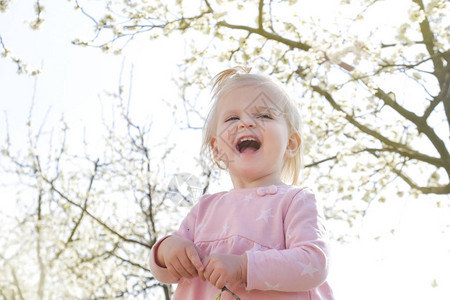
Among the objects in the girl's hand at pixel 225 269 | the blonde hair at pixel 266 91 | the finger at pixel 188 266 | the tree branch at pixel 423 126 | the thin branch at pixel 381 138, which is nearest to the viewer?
the girl's hand at pixel 225 269

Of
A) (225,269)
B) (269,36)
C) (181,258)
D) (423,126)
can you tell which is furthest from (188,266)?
(423,126)

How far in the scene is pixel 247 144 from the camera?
1.44 meters

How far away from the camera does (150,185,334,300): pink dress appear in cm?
113

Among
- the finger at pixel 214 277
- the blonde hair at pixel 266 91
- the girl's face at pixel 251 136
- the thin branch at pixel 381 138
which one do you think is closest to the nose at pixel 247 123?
the girl's face at pixel 251 136

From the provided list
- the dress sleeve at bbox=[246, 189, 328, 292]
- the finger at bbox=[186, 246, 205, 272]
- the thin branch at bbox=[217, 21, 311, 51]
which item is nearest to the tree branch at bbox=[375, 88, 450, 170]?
the thin branch at bbox=[217, 21, 311, 51]

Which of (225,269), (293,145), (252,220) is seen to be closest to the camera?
(225,269)

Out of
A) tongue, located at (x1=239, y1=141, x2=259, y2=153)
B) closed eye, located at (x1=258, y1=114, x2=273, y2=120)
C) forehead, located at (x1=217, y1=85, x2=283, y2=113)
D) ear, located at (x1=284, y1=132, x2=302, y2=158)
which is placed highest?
forehead, located at (x1=217, y1=85, x2=283, y2=113)

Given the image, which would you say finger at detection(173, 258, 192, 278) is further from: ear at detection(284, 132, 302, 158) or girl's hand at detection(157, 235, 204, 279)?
ear at detection(284, 132, 302, 158)

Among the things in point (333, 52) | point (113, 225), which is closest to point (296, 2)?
point (333, 52)

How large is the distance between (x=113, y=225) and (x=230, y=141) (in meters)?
5.56

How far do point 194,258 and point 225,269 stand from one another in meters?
0.12

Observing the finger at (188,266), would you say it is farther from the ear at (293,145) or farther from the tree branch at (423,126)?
the tree branch at (423,126)

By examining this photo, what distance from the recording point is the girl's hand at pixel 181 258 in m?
1.20

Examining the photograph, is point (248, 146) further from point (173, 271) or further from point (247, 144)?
point (173, 271)
